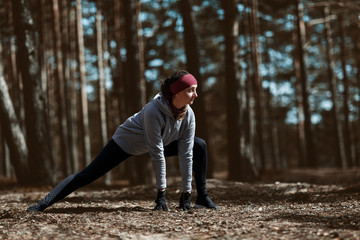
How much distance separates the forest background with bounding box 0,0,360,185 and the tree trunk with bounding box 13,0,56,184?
0.08 ft

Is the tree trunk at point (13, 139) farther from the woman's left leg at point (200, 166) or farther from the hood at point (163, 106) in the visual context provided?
the hood at point (163, 106)

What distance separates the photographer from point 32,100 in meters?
10.4

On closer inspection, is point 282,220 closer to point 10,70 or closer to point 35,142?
point 35,142

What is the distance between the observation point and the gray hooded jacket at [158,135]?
474 centimetres

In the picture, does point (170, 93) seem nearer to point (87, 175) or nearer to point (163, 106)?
point (163, 106)

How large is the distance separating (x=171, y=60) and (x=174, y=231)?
20.4m

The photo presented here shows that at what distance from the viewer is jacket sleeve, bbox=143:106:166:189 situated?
15.5 feet

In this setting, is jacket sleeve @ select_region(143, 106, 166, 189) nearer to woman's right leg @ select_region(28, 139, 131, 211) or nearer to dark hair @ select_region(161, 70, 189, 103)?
dark hair @ select_region(161, 70, 189, 103)

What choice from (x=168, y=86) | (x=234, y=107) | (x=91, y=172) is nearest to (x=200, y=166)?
(x=168, y=86)

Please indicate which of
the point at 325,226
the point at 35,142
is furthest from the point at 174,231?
the point at 35,142

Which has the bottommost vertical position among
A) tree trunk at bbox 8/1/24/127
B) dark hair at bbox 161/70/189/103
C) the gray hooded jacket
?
the gray hooded jacket

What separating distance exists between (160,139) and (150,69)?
703 inches

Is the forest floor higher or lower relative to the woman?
lower

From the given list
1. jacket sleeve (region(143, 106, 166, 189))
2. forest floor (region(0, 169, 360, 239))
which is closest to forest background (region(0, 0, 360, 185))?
forest floor (region(0, 169, 360, 239))
